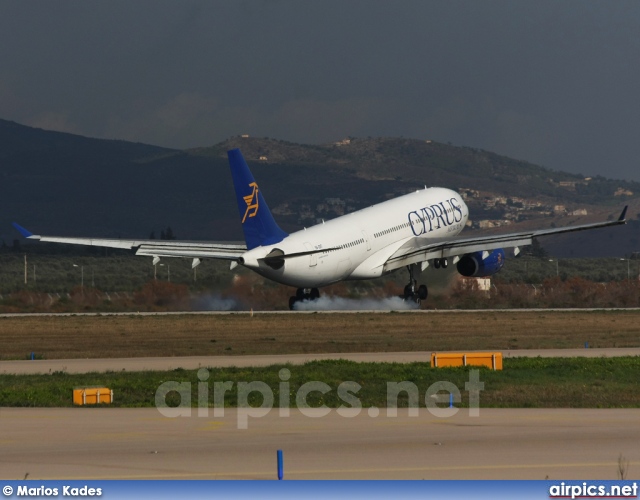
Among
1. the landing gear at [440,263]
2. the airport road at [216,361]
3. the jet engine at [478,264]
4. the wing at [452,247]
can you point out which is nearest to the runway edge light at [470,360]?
the airport road at [216,361]

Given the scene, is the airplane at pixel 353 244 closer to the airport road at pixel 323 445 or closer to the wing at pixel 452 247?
the wing at pixel 452 247

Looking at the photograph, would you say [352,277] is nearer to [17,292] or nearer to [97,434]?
[17,292]

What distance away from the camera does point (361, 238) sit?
213 feet

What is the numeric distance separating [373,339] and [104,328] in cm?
1219

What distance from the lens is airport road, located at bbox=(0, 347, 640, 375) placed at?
Result: 127ft

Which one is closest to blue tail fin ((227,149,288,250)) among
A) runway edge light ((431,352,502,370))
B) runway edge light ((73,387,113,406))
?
runway edge light ((431,352,502,370))

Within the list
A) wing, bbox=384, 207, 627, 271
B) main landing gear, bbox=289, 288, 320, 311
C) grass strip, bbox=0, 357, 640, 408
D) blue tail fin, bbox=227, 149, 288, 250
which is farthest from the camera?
wing, bbox=384, 207, 627, 271

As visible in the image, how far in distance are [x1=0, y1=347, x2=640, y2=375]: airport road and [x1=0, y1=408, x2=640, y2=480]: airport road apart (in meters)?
10.9

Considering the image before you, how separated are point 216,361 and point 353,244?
944 inches

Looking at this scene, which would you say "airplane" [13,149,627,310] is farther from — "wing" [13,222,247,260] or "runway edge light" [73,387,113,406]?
"runway edge light" [73,387,113,406]

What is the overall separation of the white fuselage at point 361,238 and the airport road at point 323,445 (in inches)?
1216

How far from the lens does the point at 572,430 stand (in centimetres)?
2383

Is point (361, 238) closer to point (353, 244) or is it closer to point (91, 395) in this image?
point (353, 244)

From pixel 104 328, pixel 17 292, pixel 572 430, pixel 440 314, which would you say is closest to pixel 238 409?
pixel 572 430
